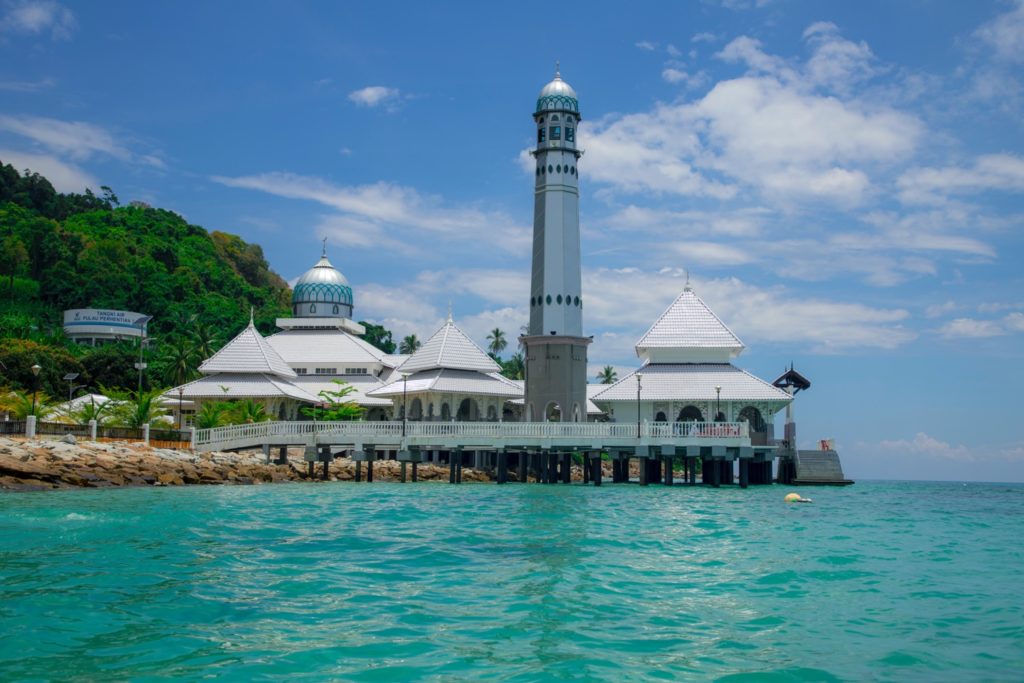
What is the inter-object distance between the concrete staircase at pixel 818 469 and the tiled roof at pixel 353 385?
23252 millimetres

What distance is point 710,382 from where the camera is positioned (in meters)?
45.4

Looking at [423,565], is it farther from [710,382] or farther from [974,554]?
[710,382]

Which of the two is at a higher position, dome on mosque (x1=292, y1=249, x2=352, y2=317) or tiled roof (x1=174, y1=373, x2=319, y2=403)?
dome on mosque (x1=292, y1=249, x2=352, y2=317)

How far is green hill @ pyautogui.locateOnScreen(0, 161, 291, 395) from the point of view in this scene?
64.1 meters

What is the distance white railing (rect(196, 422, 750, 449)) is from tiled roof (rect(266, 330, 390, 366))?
61.4ft

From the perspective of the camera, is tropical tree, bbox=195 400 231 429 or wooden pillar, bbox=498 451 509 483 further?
tropical tree, bbox=195 400 231 429

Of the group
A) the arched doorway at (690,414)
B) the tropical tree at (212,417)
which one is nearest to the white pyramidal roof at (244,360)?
the tropical tree at (212,417)

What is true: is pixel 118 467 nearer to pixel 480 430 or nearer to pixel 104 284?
pixel 480 430

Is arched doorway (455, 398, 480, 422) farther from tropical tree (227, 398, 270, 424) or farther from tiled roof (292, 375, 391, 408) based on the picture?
tropical tree (227, 398, 270, 424)

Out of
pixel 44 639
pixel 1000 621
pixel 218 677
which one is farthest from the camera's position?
pixel 1000 621

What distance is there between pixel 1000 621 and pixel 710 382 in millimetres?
33901

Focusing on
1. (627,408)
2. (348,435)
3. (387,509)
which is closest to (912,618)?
(387,509)

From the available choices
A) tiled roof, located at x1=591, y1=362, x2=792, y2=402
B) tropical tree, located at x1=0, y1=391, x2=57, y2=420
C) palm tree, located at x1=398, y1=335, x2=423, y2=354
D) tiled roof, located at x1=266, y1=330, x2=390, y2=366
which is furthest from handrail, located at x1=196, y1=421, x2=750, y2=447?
palm tree, located at x1=398, y1=335, x2=423, y2=354

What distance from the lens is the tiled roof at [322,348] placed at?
2378 inches
